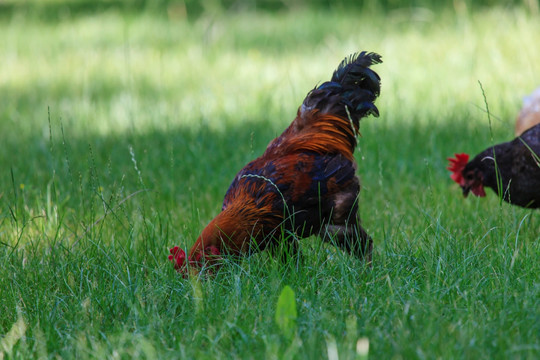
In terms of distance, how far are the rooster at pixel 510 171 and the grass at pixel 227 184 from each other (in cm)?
13

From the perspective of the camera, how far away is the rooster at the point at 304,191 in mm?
3412

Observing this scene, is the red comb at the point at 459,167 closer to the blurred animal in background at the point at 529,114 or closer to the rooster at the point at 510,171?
the rooster at the point at 510,171

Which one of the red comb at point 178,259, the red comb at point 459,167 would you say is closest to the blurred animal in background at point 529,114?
the red comb at point 459,167

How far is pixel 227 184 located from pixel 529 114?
2465 millimetres

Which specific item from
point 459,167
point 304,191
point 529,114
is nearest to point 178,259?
point 304,191

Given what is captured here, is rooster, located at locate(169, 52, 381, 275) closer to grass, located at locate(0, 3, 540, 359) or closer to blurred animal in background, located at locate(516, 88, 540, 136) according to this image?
grass, located at locate(0, 3, 540, 359)

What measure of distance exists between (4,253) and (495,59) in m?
6.12

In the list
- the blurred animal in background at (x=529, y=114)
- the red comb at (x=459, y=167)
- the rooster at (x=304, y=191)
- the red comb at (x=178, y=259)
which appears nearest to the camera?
the red comb at (x=178, y=259)

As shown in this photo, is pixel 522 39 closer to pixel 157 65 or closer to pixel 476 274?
pixel 157 65

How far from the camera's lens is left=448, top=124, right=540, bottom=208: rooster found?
4.16m

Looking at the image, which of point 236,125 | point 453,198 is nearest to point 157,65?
point 236,125

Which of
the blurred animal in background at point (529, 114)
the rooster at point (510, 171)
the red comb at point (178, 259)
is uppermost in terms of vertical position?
the blurred animal in background at point (529, 114)

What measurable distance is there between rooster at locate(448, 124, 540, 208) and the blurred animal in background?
109 centimetres

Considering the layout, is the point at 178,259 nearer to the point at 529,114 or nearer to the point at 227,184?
the point at 227,184
